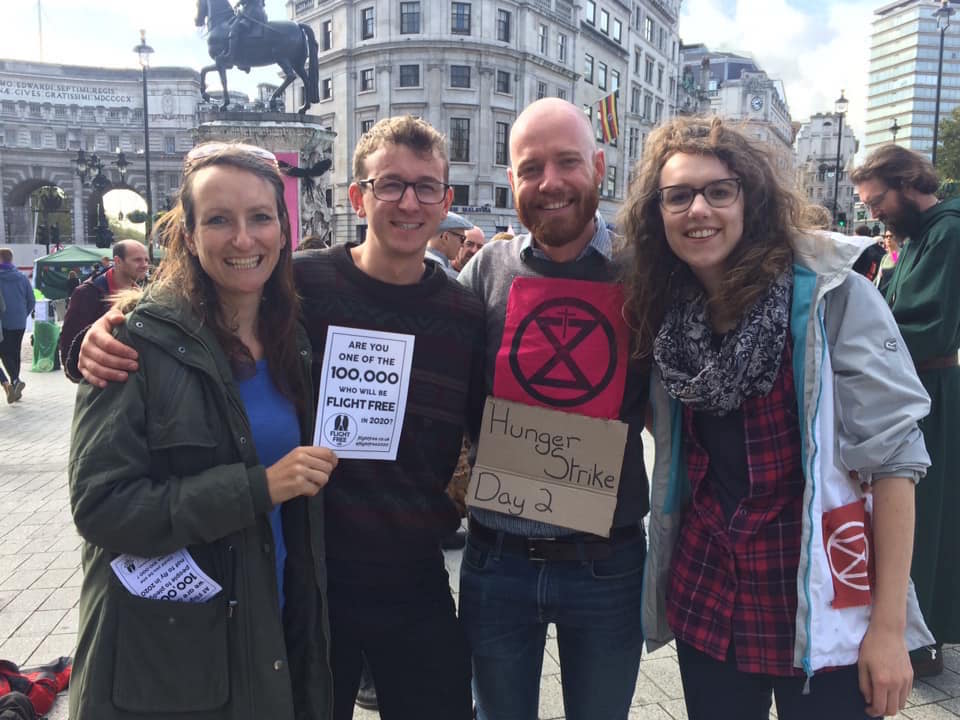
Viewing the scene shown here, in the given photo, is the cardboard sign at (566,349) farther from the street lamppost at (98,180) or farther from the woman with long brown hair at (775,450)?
the street lamppost at (98,180)

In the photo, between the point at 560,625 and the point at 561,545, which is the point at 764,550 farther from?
the point at 560,625

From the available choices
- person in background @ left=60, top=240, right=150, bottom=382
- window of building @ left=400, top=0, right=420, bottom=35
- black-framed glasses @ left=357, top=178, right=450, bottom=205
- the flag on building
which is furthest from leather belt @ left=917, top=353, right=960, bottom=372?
window of building @ left=400, top=0, right=420, bottom=35

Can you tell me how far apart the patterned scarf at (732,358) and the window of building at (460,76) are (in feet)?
148

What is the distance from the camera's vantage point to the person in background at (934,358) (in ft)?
10.9

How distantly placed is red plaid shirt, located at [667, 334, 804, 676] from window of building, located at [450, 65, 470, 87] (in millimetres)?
45166

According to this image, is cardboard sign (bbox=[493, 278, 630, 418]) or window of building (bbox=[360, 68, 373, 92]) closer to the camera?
cardboard sign (bbox=[493, 278, 630, 418])

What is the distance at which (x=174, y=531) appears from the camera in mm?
1713

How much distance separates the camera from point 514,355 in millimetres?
2350

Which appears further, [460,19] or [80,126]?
[80,126]

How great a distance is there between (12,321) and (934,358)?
516 inches

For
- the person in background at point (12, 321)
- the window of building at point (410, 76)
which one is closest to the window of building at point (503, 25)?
the window of building at point (410, 76)

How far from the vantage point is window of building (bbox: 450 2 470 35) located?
142 feet

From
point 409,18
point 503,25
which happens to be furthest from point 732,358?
point 503,25

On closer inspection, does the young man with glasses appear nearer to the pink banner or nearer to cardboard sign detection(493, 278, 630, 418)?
cardboard sign detection(493, 278, 630, 418)
